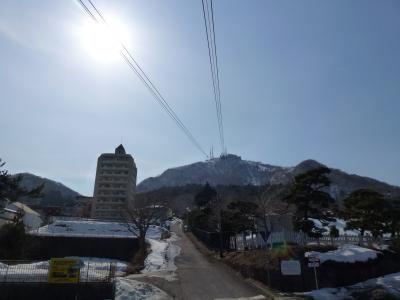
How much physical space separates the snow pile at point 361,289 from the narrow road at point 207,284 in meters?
2.65

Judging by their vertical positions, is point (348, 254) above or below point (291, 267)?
above

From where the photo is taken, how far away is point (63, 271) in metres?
16.5

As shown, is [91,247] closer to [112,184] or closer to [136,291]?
[136,291]

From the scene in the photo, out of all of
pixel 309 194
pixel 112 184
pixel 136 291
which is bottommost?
pixel 136 291

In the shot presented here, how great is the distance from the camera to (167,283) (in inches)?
766

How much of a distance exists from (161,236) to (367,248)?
3855cm

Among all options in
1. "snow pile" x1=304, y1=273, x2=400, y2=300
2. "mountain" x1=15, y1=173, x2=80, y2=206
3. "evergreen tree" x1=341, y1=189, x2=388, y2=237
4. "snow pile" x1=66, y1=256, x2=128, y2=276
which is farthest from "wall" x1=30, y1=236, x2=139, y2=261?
"mountain" x1=15, y1=173, x2=80, y2=206

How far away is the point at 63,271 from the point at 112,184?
75048 mm

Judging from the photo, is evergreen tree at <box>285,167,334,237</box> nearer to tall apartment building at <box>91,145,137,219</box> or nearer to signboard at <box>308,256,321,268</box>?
signboard at <box>308,256,321,268</box>

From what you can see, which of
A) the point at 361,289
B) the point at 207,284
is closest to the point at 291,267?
the point at 361,289

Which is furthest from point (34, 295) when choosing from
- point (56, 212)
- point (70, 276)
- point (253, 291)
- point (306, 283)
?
point (56, 212)

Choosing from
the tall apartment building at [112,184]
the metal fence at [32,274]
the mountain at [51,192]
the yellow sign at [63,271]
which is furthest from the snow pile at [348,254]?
the mountain at [51,192]

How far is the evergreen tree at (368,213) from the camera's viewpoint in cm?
2477

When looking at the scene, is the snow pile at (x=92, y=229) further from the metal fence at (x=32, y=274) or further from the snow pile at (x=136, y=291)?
the snow pile at (x=136, y=291)
